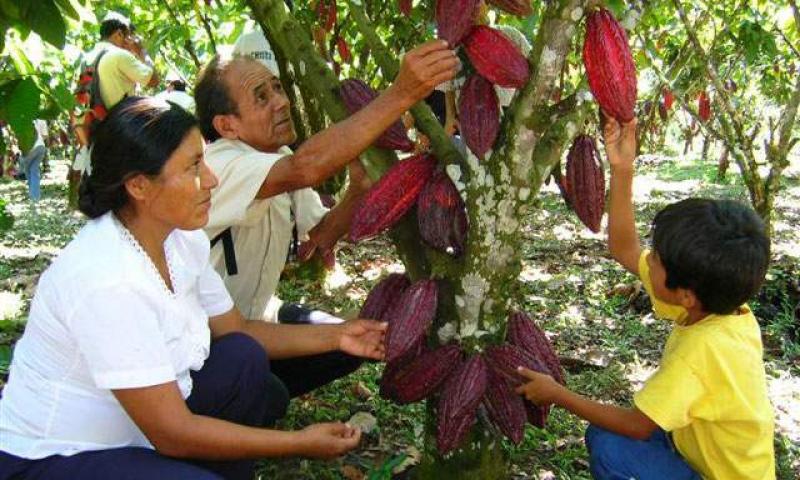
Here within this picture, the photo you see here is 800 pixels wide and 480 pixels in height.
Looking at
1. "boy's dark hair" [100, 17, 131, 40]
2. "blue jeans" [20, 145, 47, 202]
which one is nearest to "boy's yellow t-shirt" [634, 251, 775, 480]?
"boy's dark hair" [100, 17, 131, 40]

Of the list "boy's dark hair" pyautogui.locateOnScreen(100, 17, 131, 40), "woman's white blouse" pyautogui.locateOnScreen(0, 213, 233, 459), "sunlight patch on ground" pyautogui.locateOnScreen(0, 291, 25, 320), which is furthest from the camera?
"boy's dark hair" pyautogui.locateOnScreen(100, 17, 131, 40)

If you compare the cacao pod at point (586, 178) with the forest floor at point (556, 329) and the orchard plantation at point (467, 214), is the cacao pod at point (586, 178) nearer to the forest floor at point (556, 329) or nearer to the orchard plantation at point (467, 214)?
the orchard plantation at point (467, 214)

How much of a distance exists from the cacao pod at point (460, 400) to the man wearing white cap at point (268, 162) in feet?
1.61

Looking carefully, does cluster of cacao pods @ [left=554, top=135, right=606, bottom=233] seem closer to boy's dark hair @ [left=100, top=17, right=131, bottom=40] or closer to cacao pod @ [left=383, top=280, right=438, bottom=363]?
cacao pod @ [left=383, top=280, right=438, bottom=363]

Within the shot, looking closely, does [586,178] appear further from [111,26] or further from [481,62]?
[111,26]

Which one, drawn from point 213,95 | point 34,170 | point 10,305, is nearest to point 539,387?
point 213,95

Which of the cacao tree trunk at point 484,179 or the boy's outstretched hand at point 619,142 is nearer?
the cacao tree trunk at point 484,179

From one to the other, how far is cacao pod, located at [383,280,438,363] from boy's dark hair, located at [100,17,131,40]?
3.63 meters

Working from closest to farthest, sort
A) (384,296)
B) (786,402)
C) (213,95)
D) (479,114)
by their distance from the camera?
(479,114) → (384,296) → (213,95) → (786,402)

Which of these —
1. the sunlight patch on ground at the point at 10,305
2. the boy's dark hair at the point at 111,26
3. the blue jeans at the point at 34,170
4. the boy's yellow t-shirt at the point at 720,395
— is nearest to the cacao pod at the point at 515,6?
the boy's yellow t-shirt at the point at 720,395

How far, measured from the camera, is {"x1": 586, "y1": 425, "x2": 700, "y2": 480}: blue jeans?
1.59 meters

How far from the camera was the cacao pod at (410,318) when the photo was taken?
1481 millimetres

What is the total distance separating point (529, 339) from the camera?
1590mm

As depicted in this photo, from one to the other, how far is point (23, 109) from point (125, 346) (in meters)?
0.59
